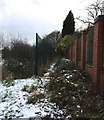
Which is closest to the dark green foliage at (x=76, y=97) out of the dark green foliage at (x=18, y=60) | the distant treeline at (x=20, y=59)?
the distant treeline at (x=20, y=59)

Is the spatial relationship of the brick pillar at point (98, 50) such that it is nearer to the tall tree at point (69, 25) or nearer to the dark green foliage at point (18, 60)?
the dark green foliage at point (18, 60)

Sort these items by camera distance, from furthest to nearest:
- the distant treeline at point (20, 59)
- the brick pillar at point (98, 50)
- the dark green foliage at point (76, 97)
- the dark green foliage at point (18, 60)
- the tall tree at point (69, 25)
A: the tall tree at point (69, 25)
the dark green foliage at point (18, 60)
the distant treeline at point (20, 59)
the brick pillar at point (98, 50)
the dark green foliage at point (76, 97)

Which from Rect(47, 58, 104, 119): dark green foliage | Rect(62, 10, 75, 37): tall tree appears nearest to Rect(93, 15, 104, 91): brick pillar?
Rect(47, 58, 104, 119): dark green foliage

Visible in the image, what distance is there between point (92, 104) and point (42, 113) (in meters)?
1.27

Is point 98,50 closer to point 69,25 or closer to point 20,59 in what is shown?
point 20,59

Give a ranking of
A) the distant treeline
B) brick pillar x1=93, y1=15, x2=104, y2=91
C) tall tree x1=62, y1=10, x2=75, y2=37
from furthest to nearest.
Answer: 1. tall tree x1=62, y1=10, x2=75, y2=37
2. the distant treeline
3. brick pillar x1=93, y1=15, x2=104, y2=91

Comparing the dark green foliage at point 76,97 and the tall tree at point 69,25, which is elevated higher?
the tall tree at point 69,25

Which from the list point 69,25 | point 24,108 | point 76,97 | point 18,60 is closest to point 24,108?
point 24,108

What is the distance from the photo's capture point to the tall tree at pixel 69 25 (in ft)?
149

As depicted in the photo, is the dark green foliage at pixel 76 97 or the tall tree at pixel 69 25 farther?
the tall tree at pixel 69 25

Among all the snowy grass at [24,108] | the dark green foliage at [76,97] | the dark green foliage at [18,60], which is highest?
the dark green foliage at [18,60]

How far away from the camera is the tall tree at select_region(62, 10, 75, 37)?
149ft

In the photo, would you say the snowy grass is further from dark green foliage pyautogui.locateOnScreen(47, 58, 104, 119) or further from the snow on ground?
dark green foliage pyautogui.locateOnScreen(47, 58, 104, 119)

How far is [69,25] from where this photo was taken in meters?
46.1
